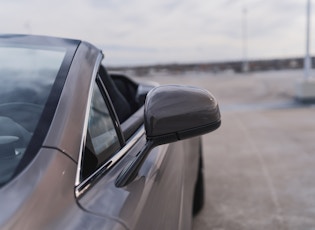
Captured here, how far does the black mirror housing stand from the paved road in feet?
8.13

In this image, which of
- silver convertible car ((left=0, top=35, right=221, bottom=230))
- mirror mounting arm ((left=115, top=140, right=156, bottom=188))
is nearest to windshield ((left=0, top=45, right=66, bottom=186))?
silver convertible car ((left=0, top=35, right=221, bottom=230))

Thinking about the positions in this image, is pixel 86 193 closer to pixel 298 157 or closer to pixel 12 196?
pixel 12 196

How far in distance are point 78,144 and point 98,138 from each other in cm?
36

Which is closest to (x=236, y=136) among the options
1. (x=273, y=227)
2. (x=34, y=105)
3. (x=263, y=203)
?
(x=263, y=203)

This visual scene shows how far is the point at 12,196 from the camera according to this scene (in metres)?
1.22

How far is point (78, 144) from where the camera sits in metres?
1.54

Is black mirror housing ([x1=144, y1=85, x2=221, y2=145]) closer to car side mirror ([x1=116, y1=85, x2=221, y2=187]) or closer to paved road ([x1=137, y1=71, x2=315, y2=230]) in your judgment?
car side mirror ([x1=116, y1=85, x2=221, y2=187])

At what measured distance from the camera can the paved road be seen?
4178mm

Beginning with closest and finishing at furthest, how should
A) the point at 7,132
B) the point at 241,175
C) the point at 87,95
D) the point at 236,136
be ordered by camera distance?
1. the point at 7,132
2. the point at 87,95
3. the point at 241,175
4. the point at 236,136

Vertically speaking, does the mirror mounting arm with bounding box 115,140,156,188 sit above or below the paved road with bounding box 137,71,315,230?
above

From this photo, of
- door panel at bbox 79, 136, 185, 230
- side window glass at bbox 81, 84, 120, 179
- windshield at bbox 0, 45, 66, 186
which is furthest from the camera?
side window glass at bbox 81, 84, 120, 179

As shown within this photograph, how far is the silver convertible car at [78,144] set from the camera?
1280 mm

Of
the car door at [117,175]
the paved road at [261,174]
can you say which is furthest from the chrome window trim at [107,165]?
the paved road at [261,174]

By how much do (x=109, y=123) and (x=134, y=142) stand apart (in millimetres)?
156
